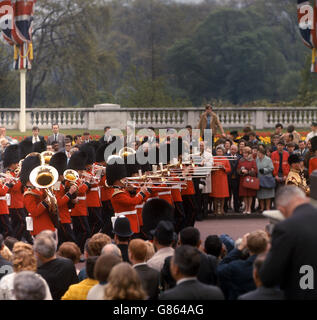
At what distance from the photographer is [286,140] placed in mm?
16031

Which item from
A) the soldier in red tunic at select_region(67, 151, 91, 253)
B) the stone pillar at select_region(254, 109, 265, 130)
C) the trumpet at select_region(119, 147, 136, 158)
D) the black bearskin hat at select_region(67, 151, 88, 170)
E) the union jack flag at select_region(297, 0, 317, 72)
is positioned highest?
the union jack flag at select_region(297, 0, 317, 72)

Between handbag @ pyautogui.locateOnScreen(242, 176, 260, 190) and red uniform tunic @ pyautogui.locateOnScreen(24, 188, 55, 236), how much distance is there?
17.5 ft

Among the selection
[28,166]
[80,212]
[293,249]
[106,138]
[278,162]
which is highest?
[106,138]

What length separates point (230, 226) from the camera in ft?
42.2

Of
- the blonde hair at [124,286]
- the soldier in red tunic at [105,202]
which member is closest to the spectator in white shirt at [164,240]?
the blonde hair at [124,286]

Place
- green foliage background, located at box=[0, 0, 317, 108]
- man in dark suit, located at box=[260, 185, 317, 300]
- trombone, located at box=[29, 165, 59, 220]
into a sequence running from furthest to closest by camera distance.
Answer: green foliage background, located at box=[0, 0, 317, 108] < trombone, located at box=[29, 165, 59, 220] < man in dark suit, located at box=[260, 185, 317, 300]

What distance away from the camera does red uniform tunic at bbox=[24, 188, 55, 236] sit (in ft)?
30.0

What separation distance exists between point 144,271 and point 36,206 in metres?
3.57

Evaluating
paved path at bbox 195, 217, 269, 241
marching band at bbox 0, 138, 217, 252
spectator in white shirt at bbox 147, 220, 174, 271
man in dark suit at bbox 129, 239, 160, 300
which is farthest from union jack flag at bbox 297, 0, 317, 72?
man in dark suit at bbox 129, 239, 160, 300

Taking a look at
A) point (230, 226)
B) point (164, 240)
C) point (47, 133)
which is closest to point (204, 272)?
point (164, 240)

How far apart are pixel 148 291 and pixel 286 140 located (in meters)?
10.8

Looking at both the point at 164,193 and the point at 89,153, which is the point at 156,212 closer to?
the point at 164,193

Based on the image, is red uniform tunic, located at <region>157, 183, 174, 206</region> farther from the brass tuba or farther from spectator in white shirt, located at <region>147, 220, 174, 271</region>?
spectator in white shirt, located at <region>147, 220, 174, 271</region>

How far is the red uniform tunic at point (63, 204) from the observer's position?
953cm
